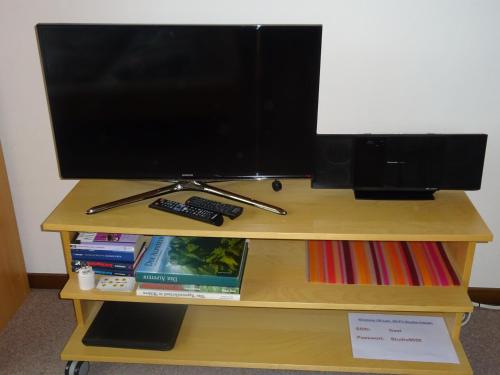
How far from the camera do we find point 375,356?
5.51 ft

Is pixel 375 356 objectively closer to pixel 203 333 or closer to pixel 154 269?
pixel 203 333

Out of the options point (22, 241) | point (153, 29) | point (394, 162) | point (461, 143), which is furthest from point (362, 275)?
point (22, 241)

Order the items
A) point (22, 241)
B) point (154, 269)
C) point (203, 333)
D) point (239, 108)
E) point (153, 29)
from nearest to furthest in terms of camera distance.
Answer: point (153, 29) < point (239, 108) < point (154, 269) < point (203, 333) < point (22, 241)

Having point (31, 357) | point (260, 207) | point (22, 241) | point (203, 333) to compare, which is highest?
point (260, 207)

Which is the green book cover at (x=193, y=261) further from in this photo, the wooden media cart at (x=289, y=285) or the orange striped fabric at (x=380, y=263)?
the orange striped fabric at (x=380, y=263)

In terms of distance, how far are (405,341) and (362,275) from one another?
268 mm

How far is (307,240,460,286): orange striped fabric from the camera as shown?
65.8 inches

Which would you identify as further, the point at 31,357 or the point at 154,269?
the point at 31,357

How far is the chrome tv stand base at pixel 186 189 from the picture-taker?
1589 mm

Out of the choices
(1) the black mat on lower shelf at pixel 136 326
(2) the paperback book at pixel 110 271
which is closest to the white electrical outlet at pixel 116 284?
(2) the paperback book at pixel 110 271

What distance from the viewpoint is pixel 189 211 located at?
1566mm

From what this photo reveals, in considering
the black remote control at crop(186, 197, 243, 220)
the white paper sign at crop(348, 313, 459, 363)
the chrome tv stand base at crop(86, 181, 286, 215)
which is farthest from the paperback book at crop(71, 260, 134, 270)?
the white paper sign at crop(348, 313, 459, 363)

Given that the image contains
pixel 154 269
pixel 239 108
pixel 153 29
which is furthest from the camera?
pixel 154 269

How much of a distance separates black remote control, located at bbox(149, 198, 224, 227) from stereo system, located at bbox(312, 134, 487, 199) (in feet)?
1.21
